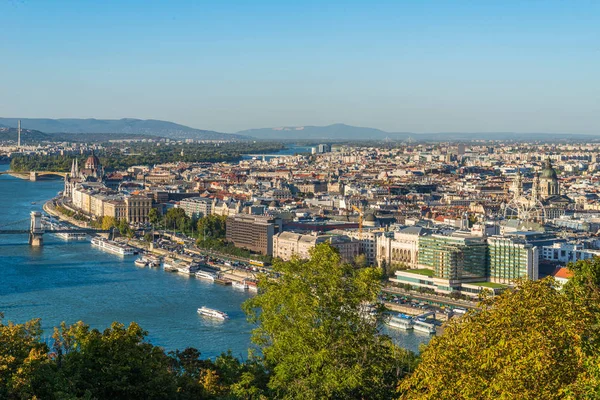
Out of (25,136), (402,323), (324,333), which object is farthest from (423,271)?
(25,136)

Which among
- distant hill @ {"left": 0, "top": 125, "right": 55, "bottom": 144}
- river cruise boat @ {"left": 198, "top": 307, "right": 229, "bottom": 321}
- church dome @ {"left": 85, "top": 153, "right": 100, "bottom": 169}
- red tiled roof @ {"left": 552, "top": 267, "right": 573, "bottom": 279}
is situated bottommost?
river cruise boat @ {"left": 198, "top": 307, "right": 229, "bottom": 321}

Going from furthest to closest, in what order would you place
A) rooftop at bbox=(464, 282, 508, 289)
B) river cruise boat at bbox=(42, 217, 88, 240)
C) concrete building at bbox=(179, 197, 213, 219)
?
concrete building at bbox=(179, 197, 213, 219) → river cruise boat at bbox=(42, 217, 88, 240) → rooftop at bbox=(464, 282, 508, 289)

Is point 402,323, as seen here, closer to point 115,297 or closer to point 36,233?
point 115,297

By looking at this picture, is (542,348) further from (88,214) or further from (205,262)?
(88,214)

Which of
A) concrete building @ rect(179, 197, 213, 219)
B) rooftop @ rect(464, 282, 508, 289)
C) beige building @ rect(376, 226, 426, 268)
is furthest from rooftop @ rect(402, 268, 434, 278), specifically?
concrete building @ rect(179, 197, 213, 219)

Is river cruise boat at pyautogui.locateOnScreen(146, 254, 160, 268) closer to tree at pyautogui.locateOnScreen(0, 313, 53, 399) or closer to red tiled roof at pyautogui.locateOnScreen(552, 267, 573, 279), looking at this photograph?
red tiled roof at pyautogui.locateOnScreen(552, 267, 573, 279)

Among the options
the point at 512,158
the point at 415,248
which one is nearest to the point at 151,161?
the point at 512,158

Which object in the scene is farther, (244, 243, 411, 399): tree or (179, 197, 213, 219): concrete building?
(179, 197, 213, 219): concrete building
